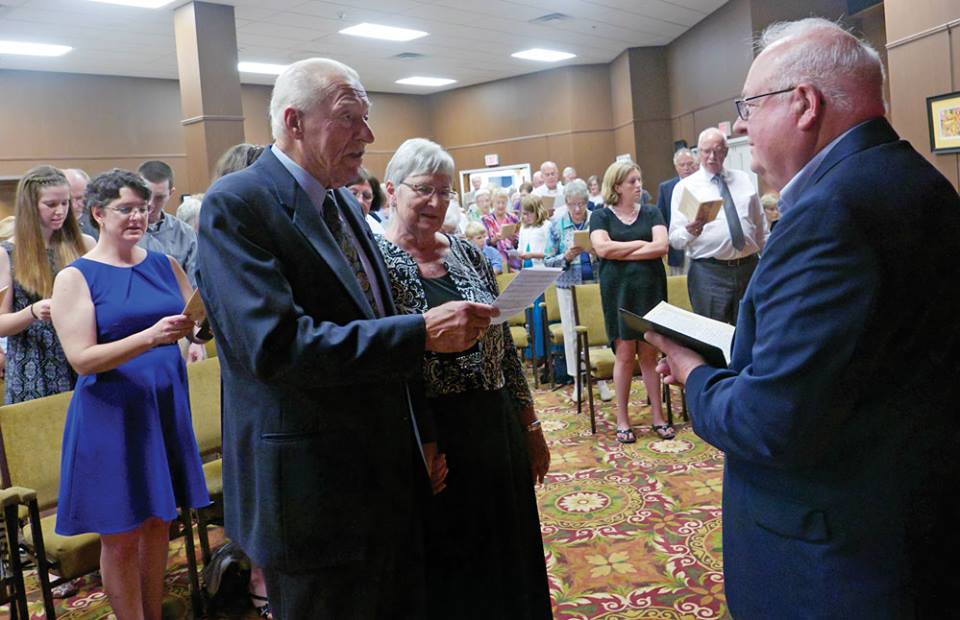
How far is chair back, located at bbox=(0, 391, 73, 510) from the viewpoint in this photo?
2785 millimetres

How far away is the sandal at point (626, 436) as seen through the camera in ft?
16.6

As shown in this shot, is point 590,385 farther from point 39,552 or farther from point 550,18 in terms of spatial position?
point 550,18

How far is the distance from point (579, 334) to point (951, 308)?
3930mm

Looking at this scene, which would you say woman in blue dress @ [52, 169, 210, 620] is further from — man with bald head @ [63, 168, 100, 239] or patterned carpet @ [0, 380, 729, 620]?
man with bald head @ [63, 168, 100, 239]

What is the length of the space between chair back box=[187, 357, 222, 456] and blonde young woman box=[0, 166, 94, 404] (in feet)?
2.09

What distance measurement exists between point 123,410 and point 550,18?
32.8 feet

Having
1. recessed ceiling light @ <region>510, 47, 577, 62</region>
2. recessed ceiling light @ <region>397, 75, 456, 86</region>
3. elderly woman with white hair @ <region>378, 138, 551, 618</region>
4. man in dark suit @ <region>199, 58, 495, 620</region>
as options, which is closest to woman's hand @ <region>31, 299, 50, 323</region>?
elderly woman with white hair @ <region>378, 138, 551, 618</region>

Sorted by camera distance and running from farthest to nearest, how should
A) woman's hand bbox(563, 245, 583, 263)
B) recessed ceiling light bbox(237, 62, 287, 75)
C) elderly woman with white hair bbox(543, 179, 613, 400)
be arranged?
recessed ceiling light bbox(237, 62, 287, 75), elderly woman with white hair bbox(543, 179, 613, 400), woman's hand bbox(563, 245, 583, 263)

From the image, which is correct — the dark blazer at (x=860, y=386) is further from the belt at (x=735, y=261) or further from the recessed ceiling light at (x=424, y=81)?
the recessed ceiling light at (x=424, y=81)

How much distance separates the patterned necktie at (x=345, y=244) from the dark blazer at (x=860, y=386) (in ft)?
2.90

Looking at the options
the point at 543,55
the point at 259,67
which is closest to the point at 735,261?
the point at 543,55

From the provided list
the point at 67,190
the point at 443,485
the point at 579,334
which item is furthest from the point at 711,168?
the point at 67,190

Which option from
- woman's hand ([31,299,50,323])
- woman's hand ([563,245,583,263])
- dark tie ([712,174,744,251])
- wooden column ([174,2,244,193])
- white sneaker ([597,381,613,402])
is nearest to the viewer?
woman's hand ([31,299,50,323])

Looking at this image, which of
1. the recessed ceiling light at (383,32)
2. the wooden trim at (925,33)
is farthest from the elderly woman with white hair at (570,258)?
the recessed ceiling light at (383,32)
